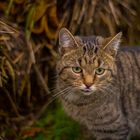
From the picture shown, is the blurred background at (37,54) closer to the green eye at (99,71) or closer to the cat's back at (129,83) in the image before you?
the cat's back at (129,83)

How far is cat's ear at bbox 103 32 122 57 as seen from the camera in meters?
4.22

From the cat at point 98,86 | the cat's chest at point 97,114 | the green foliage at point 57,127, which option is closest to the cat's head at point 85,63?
the cat at point 98,86

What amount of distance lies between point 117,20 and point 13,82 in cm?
108

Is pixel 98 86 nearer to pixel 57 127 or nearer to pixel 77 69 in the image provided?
pixel 77 69

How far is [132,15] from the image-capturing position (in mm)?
5289

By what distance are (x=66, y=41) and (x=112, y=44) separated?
330 millimetres

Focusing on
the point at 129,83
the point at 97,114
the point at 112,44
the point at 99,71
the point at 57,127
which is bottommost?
the point at 57,127

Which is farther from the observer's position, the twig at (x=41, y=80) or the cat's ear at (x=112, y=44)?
the twig at (x=41, y=80)

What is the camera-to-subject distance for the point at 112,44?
4.24 metres

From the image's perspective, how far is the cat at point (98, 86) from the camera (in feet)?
13.7

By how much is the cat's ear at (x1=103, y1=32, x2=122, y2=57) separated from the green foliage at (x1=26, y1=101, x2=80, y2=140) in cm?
81

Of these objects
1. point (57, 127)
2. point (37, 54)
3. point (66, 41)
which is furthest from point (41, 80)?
point (66, 41)

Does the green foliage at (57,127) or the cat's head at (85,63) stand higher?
the cat's head at (85,63)

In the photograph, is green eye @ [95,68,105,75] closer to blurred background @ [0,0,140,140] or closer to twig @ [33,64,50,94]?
blurred background @ [0,0,140,140]
